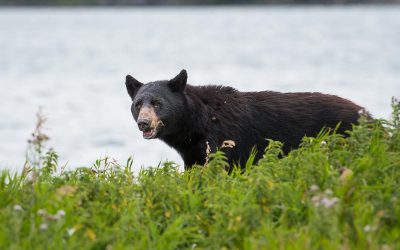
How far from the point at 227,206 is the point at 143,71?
3893cm

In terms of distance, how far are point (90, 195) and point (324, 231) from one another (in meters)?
1.85

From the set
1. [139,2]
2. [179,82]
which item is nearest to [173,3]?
[139,2]

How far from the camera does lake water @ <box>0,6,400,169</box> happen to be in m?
22.7

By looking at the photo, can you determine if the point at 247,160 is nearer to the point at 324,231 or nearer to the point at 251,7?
the point at 324,231

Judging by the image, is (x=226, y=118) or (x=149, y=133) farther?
(x=226, y=118)

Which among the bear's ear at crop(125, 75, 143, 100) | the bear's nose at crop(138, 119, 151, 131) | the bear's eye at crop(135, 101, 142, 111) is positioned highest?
the bear's ear at crop(125, 75, 143, 100)

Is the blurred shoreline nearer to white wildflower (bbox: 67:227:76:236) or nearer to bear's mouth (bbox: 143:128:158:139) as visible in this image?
bear's mouth (bbox: 143:128:158:139)

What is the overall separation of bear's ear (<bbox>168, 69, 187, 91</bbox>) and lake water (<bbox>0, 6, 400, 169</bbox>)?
305 inches

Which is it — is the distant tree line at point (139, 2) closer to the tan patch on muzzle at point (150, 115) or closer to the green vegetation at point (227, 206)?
the tan patch on muzzle at point (150, 115)

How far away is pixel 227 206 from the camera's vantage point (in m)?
5.71

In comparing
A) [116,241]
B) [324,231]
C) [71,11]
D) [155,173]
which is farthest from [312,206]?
[71,11]

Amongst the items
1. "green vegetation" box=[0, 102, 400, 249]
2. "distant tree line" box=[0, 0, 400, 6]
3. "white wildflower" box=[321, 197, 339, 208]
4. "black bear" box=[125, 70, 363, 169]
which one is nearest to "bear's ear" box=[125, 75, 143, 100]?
"black bear" box=[125, 70, 363, 169]

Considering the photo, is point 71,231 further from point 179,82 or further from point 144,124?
point 179,82

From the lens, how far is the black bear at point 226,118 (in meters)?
7.91
